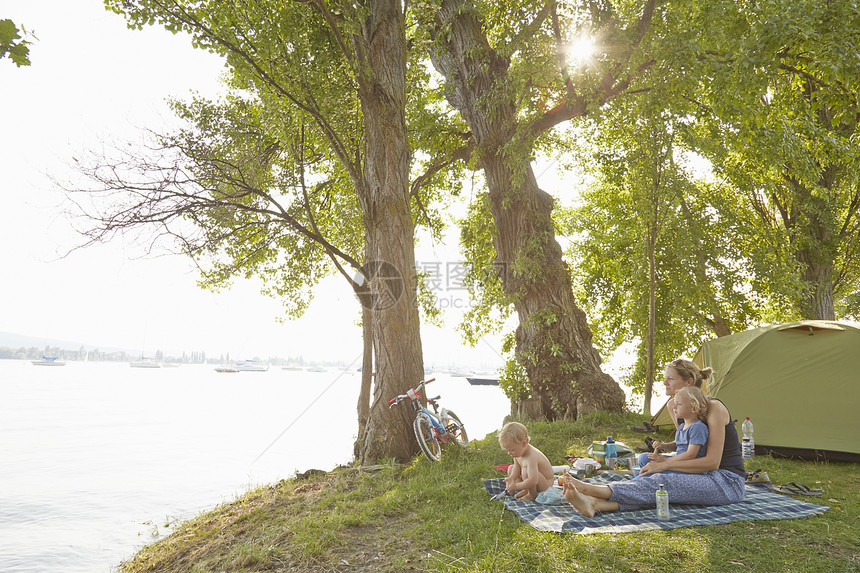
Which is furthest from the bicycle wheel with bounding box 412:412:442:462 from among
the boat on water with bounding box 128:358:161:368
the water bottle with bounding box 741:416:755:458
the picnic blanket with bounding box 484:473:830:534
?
the boat on water with bounding box 128:358:161:368

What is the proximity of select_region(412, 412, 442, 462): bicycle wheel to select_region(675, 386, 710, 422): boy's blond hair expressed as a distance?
3.61 meters

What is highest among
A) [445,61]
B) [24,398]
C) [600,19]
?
[445,61]

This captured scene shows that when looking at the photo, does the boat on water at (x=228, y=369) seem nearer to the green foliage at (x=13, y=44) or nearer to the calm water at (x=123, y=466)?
the calm water at (x=123, y=466)

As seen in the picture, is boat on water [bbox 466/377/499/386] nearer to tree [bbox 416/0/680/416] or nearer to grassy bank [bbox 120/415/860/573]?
tree [bbox 416/0/680/416]

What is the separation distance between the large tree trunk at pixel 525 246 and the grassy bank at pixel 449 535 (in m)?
2.87

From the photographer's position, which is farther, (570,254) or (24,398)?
(24,398)

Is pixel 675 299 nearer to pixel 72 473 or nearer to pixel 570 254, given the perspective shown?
pixel 570 254

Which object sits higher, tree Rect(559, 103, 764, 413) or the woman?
tree Rect(559, 103, 764, 413)

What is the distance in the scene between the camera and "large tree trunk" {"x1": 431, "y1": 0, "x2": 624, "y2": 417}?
10023 mm

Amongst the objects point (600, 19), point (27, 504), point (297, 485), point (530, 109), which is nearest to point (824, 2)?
point (600, 19)

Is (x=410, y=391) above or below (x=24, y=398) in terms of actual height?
above

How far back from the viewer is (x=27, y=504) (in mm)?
14055

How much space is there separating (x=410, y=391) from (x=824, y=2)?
7643 mm

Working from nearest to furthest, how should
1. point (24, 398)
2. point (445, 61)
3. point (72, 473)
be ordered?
point (445, 61), point (72, 473), point (24, 398)
